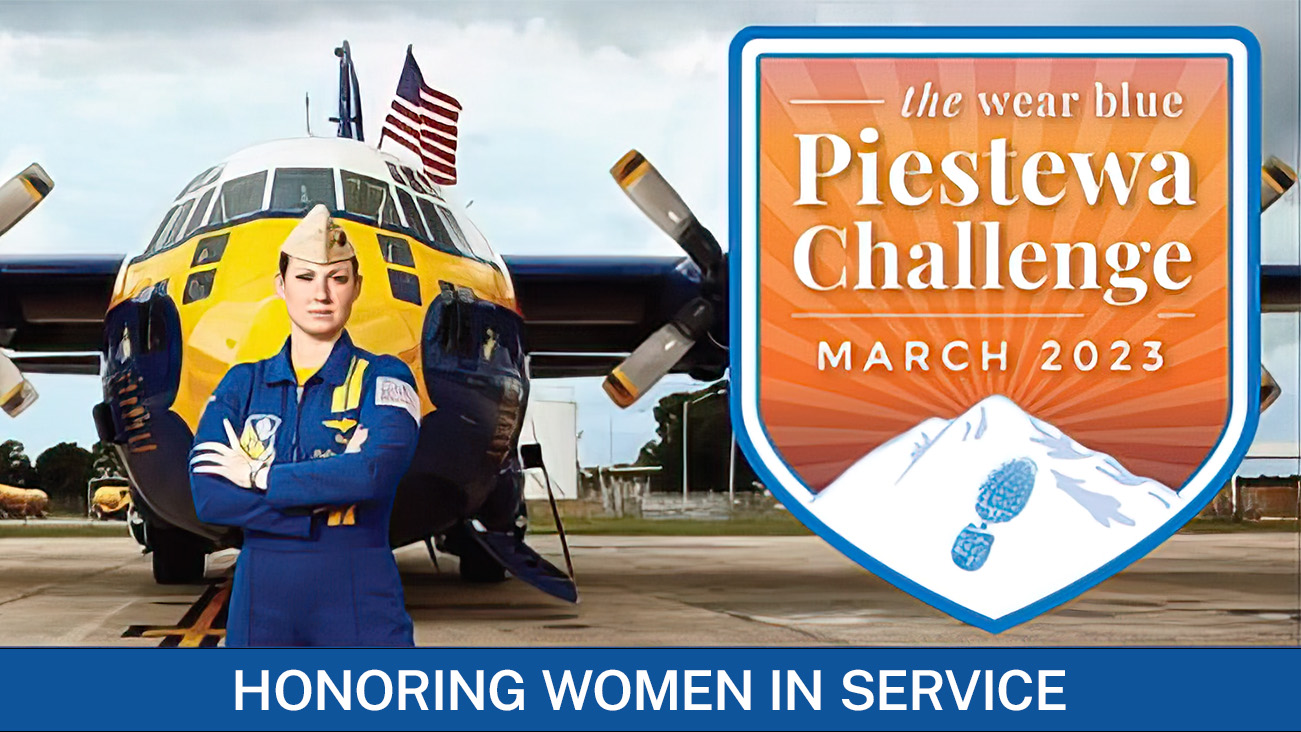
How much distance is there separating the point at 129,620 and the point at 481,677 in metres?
5.91

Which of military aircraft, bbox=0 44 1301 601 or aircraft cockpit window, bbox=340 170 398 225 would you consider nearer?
military aircraft, bbox=0 44 1301 601

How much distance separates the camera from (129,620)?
1072 centimetres

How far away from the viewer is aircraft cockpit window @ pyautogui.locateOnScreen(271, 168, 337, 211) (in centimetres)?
824

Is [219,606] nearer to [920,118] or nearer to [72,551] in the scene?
[920,118]

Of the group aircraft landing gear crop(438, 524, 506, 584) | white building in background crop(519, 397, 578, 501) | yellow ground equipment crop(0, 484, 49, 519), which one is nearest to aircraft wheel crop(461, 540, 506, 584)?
aircraft landing gear crop(438, 524, 506, 584)

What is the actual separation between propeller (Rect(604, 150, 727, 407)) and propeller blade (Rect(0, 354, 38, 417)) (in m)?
4.95

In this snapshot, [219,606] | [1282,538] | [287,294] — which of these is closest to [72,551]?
[219,606]

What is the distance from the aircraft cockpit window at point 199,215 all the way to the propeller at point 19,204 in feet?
12.1

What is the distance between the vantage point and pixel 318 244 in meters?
6.99

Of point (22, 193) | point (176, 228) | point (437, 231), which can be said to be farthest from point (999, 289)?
point (22, 193)

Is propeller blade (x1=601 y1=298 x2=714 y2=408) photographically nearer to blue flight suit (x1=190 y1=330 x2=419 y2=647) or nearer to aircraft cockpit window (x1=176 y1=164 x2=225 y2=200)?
aircraft cockpit window (x1=176 y1=164 x2=225 y2=200)

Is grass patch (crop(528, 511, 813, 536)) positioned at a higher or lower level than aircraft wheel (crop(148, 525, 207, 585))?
lower

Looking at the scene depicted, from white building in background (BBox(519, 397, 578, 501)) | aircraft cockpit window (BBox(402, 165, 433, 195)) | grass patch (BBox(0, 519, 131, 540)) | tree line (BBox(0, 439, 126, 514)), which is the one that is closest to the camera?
aircraft cockpit window (BBox(402, 165, 433, 195))

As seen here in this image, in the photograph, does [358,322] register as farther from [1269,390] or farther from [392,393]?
[1269,390]
